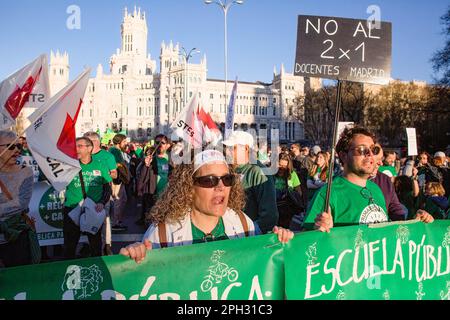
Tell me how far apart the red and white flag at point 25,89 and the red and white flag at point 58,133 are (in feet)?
7.06

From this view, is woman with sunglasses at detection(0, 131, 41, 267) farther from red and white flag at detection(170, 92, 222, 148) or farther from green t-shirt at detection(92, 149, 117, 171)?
red and white flag at detection(170, 92, 222, 148)

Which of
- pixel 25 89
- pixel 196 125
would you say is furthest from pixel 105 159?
pixel 196 125

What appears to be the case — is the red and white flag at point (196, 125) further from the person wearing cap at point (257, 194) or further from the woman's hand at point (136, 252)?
the woman's hand at point (136, 252)

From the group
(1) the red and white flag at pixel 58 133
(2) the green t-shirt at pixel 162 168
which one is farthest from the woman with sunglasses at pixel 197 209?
(2) the green t-shirt at pixel 162 168

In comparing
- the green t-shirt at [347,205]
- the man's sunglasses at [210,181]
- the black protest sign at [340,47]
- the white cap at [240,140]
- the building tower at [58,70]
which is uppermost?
the building tower at [58,70]

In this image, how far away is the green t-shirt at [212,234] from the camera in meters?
2.72

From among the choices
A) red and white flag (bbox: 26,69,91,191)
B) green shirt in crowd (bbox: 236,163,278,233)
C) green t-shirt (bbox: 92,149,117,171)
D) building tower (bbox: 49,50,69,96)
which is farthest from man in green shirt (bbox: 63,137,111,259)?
building tower (bbox: 49,50,69,96)

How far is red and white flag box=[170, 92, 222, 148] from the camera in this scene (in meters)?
6.66

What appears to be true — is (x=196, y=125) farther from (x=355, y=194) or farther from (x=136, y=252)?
(x=136, y=252)

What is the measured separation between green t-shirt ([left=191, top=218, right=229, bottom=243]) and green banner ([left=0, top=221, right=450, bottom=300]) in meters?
0.12

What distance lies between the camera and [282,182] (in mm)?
7148

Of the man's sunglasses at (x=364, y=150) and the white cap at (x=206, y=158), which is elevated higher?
the man's sunglasses at (x=364, y=150)

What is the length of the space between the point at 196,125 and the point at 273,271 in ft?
14.5

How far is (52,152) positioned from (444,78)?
32.4 meters
